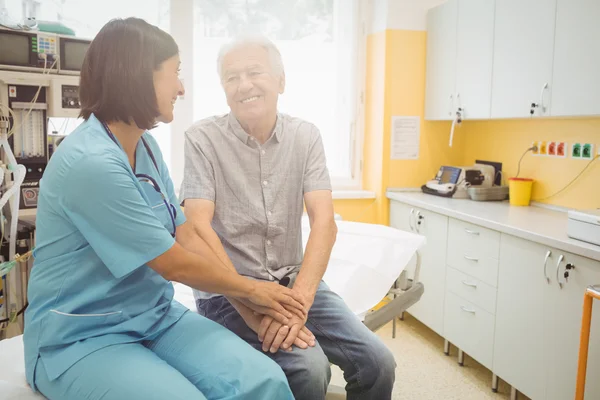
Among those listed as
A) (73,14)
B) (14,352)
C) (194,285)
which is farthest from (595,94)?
(73,14)

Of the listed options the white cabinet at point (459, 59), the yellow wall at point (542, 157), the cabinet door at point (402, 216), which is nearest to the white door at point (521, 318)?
the yellow wall at point (542, 157)

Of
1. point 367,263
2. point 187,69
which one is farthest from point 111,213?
point 187,69

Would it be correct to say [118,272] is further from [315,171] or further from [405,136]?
[405,136]

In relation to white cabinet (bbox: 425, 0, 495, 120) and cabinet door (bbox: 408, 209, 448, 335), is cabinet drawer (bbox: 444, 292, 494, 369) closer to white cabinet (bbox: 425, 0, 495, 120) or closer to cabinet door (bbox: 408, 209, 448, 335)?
cabinet door (bbox: 408, 209, 448, 335)

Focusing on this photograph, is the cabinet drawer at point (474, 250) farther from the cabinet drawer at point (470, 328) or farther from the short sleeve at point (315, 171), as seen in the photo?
the short sleeve at point (315, 171)

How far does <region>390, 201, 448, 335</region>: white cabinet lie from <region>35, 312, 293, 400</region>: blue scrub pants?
1.94m

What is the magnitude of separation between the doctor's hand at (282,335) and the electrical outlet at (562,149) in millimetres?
2055

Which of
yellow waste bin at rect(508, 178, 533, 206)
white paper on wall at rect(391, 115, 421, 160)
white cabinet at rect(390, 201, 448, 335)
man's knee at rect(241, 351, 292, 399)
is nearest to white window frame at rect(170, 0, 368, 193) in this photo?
white paper on wall at rect(391, 115, 421, 160)

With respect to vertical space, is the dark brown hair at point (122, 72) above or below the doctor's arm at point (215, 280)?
above

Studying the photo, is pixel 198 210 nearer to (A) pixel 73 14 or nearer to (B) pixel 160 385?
(B) pixel 160 385

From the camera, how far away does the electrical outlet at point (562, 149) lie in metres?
2.90

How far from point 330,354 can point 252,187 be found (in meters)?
0.55

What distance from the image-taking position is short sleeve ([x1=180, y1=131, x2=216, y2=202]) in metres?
1.62

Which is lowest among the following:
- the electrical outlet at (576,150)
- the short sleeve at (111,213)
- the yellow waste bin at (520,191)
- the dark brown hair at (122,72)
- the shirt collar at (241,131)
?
the yellow waste bin at (520,191)
